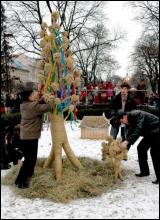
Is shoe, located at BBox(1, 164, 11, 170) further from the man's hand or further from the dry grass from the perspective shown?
the man's hand

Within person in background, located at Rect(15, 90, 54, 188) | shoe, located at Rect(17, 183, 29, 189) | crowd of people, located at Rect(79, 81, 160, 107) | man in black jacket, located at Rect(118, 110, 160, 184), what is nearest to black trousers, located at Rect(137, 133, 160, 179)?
man in black jacket, located at Rect(118, 110, 160, 184)

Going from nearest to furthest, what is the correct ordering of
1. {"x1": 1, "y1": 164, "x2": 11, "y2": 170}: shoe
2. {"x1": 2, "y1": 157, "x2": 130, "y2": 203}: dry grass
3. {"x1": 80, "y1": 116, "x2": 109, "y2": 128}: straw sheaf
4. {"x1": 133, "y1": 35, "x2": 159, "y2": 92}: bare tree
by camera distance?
{"x1": 2, "y1": 157, "x2": 130, "y2": 203}: dry grass → {"x1": 1, "y1": 164, "x2": 11, "y2": 170}: shoe → {"x1": 80, "y1": 116, "x2": 109, "y2": 128}: straw sheaf → {"x1": 133, "y1": 35, "x2": 159, "y2": 92}: bare tree

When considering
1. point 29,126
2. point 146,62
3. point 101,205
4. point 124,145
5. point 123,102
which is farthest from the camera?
point 146,62

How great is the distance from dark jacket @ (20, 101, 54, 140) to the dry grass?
79 cm

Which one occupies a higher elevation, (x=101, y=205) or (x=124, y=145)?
(x=124, y=145)

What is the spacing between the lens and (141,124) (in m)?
5.84

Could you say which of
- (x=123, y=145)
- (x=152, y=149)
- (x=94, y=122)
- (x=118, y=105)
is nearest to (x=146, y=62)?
(x=94, y=122)

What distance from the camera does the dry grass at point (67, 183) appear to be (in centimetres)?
543

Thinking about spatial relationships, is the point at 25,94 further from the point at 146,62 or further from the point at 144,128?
the point at 146,62

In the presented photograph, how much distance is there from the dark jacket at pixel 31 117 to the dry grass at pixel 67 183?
793 mm

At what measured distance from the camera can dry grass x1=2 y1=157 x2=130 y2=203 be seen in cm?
543

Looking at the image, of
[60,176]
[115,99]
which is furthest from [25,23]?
[60,176]

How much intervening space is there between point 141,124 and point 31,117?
1816 millimetres

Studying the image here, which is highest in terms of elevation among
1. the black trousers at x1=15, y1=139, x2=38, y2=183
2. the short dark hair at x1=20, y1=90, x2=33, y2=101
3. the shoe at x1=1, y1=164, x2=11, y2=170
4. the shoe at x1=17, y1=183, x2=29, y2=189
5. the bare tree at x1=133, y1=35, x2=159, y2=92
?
the bare tree at x1=133, y1=35, x2=159, y2=92
